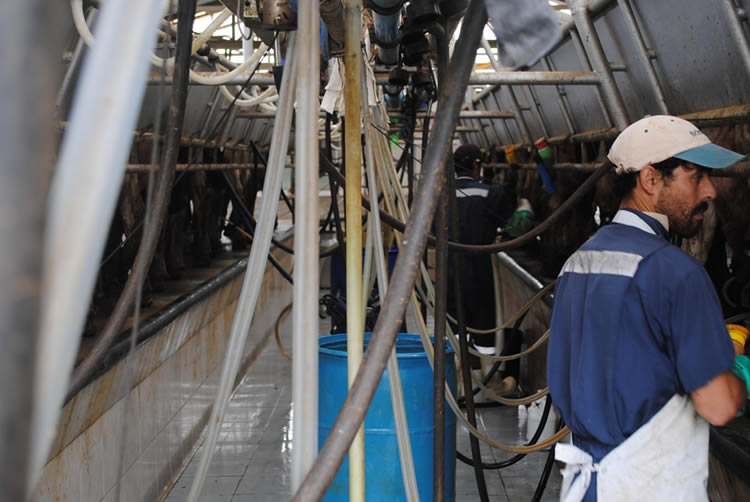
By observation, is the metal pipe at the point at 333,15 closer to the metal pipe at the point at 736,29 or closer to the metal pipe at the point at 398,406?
the metal pipe at the point at 398,406

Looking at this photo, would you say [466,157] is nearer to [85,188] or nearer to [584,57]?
[584,57]

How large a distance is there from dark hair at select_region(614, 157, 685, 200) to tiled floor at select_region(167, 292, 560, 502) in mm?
2662

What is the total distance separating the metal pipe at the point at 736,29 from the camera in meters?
3.08

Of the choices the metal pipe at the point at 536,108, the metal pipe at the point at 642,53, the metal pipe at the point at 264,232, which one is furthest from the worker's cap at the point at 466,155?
the metal pipe at the point at 264,232

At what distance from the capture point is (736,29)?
311cm

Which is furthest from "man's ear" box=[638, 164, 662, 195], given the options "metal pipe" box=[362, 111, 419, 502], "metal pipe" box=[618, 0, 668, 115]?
"metal pipe" box=[618, 0, 668, 115]

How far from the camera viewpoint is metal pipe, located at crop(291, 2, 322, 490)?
1354 mm

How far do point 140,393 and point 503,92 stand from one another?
638 centimetres

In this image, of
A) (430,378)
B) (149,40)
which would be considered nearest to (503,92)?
(430,378)

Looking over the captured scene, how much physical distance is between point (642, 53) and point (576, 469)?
2848 mm

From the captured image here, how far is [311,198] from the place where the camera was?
1477 mm

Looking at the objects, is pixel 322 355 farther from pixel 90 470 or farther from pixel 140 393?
pixel 140 393

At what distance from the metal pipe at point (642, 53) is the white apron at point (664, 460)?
2.73 metres

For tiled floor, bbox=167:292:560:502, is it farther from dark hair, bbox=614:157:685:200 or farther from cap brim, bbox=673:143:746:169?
cap brim, bbox=673:143:746:169
